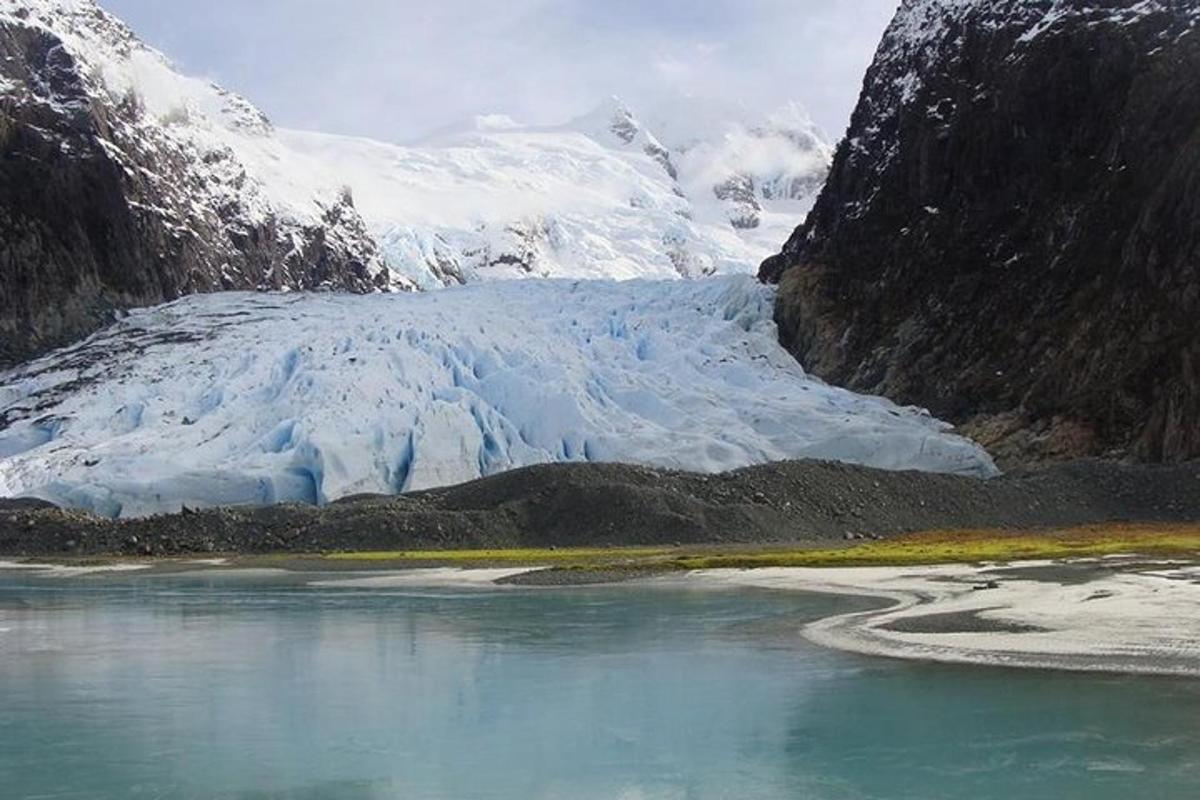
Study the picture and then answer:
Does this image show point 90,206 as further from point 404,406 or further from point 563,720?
point 563,720

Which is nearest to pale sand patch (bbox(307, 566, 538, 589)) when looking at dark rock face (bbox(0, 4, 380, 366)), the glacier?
the glacier

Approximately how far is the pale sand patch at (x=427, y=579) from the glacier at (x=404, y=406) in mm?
17966

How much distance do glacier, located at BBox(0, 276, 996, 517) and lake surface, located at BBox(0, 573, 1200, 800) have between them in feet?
108

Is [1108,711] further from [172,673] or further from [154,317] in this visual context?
[154,317]

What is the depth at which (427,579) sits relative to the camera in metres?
33.7

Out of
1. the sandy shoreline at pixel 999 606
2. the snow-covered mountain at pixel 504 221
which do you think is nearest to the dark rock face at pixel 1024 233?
the sandy shoreline at pixel 999 606

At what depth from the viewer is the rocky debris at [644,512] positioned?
44.5m

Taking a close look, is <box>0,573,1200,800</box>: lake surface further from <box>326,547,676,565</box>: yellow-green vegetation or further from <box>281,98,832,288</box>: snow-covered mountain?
<box>281,98,832,288</box>: snow-covered mountain

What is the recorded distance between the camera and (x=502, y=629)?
21156mm

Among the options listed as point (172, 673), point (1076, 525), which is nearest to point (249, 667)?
point (172, 673)

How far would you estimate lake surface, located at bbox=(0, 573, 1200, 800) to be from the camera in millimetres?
10430

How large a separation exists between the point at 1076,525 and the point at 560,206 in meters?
144

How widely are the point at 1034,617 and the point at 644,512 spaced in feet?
83.7

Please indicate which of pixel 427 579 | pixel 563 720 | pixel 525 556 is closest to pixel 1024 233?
pixel 525 556
